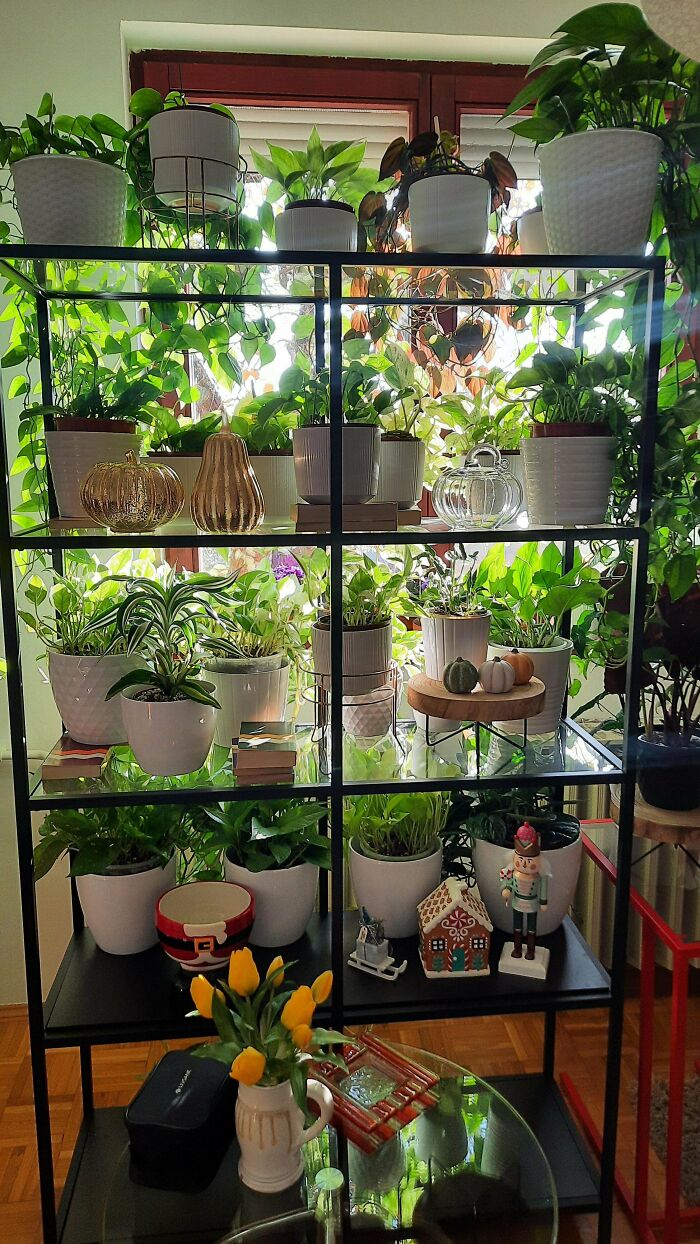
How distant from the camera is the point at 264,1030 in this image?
1.38m

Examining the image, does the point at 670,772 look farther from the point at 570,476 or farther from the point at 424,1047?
the point at 424,1047

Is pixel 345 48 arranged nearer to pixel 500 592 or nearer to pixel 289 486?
pixel 289 486

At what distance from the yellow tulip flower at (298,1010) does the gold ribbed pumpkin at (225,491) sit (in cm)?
75

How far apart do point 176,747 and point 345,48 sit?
1.81 m

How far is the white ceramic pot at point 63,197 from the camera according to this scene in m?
1.52

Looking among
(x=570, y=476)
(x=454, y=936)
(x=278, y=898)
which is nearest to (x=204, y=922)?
(x=278, y=898)

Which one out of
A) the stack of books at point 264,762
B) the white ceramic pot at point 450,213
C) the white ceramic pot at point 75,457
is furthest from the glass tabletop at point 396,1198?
the white ceramic pot at point 450,213

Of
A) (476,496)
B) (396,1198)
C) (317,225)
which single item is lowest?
(396,1198)

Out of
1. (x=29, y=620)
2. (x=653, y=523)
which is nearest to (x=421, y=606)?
(x=653, y=523)

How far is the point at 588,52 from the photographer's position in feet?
5.37

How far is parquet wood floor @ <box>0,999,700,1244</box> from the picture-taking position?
194 cm

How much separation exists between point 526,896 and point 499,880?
0.14 meters

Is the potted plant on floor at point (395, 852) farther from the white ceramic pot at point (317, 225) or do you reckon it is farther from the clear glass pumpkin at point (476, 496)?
the white ceramic pot at point (317, 225)

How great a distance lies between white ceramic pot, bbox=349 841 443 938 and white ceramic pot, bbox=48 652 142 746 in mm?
→ 561
